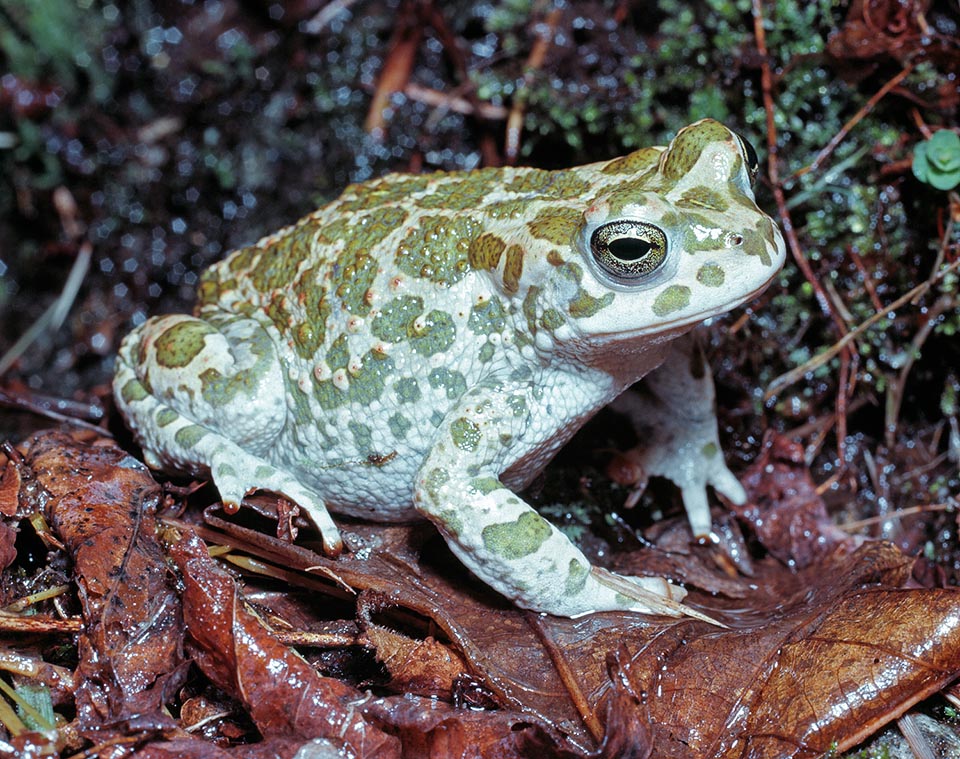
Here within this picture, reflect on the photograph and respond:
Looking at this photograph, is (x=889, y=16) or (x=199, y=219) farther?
(x=199, y=219)

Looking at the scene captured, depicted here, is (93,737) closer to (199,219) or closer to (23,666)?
(23,666)

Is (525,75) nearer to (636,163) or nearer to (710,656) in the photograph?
(636,163)

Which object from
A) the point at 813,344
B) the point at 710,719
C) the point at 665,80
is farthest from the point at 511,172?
the point at 710,719

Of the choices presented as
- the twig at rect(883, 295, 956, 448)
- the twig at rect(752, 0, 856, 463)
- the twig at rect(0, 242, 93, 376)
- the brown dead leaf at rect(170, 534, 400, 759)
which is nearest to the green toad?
the brown dead leaf at rect(170, 534, 400, 759)

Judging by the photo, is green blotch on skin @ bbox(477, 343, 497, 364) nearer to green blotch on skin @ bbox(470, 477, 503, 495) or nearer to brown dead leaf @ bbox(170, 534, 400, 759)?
green blotch on skin @ bbox(470, 477, 503, 495)

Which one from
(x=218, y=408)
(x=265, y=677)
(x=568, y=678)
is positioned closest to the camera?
(x=265, y=677)

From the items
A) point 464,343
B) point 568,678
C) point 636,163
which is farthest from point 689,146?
point 568,678
